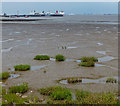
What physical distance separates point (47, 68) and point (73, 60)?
106 inches

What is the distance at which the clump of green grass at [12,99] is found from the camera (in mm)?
7654

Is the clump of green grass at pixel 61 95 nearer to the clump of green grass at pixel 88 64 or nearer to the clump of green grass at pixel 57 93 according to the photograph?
the clump of green grass at pixel 57 93

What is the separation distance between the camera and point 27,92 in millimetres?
8914

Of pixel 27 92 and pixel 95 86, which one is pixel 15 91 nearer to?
pixel 27 92

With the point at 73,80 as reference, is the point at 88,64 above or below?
above

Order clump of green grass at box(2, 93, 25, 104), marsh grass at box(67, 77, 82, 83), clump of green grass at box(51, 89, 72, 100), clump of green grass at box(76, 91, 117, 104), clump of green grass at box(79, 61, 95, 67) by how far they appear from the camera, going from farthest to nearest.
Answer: clump of green grass at box(79, 61, 95, 67)
marsh grass at box(67, 77, 82, 83)
clump of green grass at box(51, 89, 72, 100)
clump of green grass at box(2, 93, 25, 104)
clump of green grass at box(76, 91, 117, 104)

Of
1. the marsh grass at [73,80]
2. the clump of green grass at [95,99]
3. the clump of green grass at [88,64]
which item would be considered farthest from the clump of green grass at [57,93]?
the clump of green grass at [88,64]

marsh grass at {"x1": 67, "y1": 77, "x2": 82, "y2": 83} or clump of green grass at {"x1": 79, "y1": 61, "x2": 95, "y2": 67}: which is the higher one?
clump of green grass at {"x1": 79, "y1": 61, "x2": 95, "y2": 67}

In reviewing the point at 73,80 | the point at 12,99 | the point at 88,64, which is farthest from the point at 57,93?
the point at 88,64

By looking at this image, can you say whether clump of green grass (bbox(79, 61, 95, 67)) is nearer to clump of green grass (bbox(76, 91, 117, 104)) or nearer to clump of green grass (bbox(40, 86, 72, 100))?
clump of green grass (bbox(40, 86, 72, 100))

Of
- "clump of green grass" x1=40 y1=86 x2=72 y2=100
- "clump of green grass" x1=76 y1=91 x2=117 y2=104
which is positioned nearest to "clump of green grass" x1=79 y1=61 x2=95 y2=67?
"clump of green grass" x1=40 y1=86 x2=72 y2=100

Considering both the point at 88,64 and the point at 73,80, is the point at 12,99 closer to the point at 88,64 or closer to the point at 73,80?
Result: the point at 73,80

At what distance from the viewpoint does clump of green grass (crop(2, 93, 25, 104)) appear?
7.65 metres

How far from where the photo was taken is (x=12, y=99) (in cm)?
773
